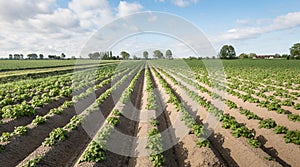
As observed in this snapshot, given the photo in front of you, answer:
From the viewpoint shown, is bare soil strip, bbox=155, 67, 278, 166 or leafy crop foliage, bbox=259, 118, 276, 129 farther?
leafy crop foliage, bbox=259, 118, 276, 129

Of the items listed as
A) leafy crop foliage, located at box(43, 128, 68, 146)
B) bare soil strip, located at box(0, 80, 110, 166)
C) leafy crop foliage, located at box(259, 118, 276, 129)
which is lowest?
bare soil strip, located at box(0, 80, 110, 166)

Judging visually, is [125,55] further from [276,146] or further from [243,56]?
[276,146]

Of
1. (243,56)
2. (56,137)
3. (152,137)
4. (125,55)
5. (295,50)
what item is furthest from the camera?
(125,55)

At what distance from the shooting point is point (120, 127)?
995cm

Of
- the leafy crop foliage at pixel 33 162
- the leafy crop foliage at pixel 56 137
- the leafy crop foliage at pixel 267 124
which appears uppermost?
the leafy crop foliage at pixel 267 124

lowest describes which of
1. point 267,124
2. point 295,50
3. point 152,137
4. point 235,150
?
point 235,150

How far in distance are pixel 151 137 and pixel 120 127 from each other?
7.77 ft

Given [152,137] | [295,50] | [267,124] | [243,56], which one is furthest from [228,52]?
[152,137]

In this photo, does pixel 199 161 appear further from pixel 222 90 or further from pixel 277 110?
pixel 222 90

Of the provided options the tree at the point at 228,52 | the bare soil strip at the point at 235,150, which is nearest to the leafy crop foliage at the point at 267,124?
the bare soil strip at the point at 235,150

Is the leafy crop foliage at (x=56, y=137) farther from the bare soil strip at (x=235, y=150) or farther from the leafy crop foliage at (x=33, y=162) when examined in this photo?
the bare soil strip at (x=235, y=150)

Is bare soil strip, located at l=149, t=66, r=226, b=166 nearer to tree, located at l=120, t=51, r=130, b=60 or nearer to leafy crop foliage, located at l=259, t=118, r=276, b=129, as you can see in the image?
leafy crop foliage, located at l=259, t=118, r=276, b=129

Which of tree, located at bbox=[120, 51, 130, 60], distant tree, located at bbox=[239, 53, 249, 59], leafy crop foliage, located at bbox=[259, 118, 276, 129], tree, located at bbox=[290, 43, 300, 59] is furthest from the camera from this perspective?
tree, located at bbox=[120, 51, 130, 60]

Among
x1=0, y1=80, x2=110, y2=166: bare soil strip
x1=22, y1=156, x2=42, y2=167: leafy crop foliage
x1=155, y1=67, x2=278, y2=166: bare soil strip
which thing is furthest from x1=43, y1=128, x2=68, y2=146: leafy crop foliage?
x1=155, y1=67, x2=278, y2=166: bare soil strip
